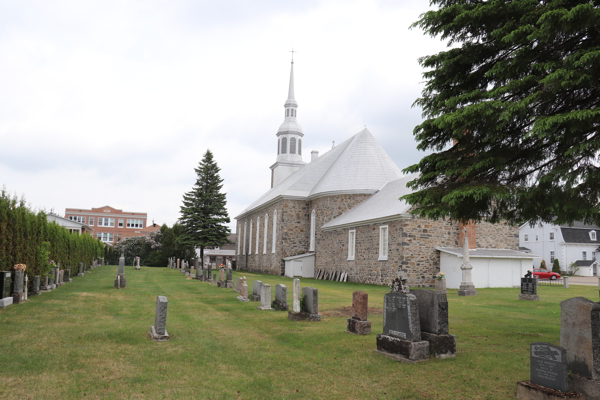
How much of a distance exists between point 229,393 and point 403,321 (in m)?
3.17

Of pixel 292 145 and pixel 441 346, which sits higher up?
pixel 292 145

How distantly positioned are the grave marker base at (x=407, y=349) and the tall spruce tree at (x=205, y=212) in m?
36.3

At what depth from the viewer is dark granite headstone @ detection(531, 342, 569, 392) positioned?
205 inches

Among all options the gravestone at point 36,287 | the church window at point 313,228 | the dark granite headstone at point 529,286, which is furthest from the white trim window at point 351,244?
the gravestone at point 36,287

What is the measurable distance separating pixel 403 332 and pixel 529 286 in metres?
11.2

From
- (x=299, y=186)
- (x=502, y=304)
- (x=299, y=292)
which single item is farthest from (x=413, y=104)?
(x=299, y=186)

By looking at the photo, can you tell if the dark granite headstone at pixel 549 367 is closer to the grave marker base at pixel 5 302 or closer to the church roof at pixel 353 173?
the grave marker base at pixel 5 302

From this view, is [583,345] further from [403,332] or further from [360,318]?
[360,318]

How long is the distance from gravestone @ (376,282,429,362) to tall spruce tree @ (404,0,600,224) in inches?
68.7

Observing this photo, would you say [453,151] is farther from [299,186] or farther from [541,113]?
[299,186]

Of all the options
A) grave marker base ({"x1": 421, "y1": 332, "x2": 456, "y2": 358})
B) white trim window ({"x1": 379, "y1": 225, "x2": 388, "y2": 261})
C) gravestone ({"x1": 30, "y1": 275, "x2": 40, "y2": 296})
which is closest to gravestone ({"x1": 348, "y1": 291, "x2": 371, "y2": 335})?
grave marker base ({"x1": 421, "y1": 332, "x2": 456, "y2": 358})

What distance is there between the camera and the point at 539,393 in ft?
17.5

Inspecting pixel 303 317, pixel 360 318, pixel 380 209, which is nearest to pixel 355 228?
pixel 380 209

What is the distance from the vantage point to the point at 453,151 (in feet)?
27.7
